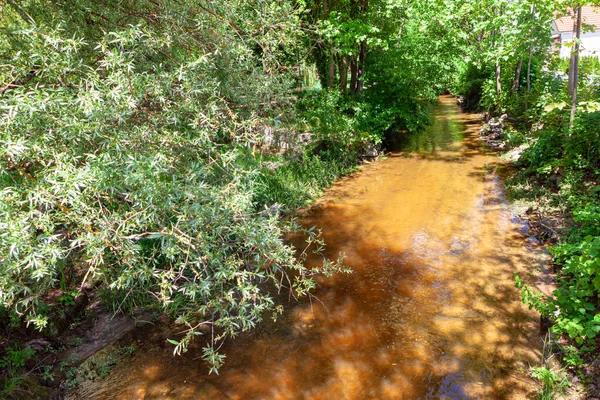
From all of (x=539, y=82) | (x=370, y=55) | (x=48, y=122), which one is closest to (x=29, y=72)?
(x=48, y=122)

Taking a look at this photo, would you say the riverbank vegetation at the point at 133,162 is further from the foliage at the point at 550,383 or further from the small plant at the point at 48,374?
the foliage at the point at 550,383

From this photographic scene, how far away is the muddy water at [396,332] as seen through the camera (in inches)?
167

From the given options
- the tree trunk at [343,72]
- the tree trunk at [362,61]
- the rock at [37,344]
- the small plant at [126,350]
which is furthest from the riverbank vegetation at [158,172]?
the tree trunk at [343,72]

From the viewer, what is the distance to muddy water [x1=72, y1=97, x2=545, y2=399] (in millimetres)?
4230

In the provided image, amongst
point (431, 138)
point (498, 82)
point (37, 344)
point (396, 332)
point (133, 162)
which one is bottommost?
point (396, 332)

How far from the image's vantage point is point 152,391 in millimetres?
4305

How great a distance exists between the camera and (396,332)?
4957 millimetres

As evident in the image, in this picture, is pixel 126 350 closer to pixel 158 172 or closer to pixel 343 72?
pixel 158 172

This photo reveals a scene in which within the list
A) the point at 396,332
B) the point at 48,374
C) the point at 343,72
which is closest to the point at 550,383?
the point at 396,332

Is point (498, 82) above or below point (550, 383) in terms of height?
above

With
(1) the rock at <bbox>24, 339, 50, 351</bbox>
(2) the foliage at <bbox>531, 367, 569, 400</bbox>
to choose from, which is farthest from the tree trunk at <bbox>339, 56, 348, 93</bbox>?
(1) the rock at <bbox>24, 339, 50, 351</bbox>

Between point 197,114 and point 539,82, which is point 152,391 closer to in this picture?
point 197,114

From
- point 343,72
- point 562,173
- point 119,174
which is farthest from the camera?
point 343,72

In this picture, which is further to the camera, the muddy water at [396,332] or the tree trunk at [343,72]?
the tree trunk at [343,72]
